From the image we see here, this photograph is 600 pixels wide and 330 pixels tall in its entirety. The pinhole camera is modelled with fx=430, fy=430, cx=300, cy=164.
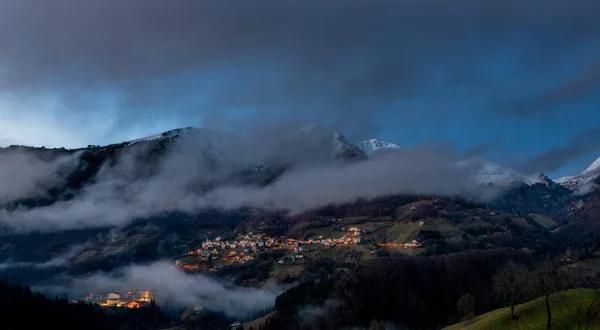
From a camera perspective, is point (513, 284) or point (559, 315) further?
point (513, 284)

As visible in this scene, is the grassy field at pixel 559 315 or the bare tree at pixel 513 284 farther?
the bare tree at pixel 513 284

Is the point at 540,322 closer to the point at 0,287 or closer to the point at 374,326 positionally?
the point at 374,326

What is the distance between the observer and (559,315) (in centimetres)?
7056

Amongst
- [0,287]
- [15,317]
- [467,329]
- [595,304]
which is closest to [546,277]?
[595,304]

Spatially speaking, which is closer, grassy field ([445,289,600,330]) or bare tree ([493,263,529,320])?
grassy field ([445,289,600,330])

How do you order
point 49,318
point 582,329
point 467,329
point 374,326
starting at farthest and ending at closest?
1. point 49,318
2. point 374,326
3. point 467,329
4. point 582,329

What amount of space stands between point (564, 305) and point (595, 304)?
536cm

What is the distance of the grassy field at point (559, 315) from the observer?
67.1m

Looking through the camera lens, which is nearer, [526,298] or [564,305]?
[564,305]

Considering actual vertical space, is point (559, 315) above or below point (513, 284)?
below

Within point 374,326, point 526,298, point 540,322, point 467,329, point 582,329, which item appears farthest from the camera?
point 374,326

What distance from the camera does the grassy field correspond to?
6712cm

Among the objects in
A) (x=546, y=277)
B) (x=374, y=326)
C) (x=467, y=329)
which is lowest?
(x=374, y=326)

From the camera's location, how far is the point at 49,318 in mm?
198250
